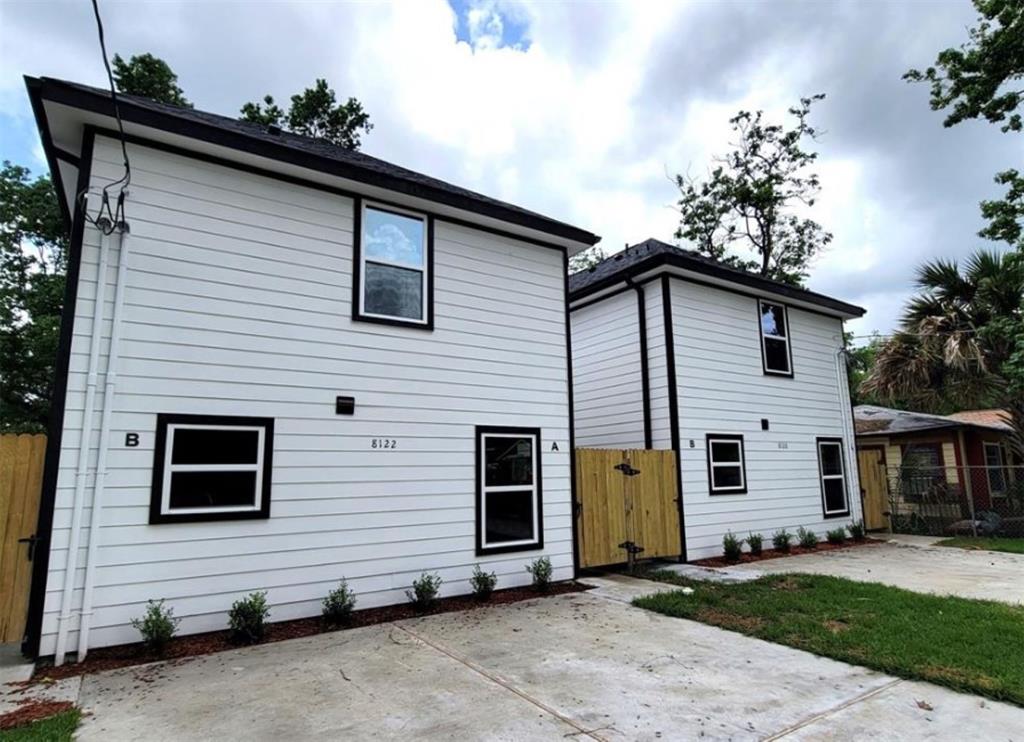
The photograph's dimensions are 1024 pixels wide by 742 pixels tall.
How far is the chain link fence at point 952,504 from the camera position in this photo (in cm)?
1159

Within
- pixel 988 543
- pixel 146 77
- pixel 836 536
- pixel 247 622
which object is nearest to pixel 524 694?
pixel 247 622

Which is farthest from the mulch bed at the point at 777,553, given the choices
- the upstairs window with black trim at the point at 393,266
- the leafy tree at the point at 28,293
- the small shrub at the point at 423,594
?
the leafy tree at the point at 28,293

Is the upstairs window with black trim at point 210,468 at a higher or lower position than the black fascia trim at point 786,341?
lower

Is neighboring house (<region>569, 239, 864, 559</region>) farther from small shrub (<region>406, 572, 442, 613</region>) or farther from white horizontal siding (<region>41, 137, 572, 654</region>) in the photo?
small shrub (<region>406, 572, 442, 613</region>)

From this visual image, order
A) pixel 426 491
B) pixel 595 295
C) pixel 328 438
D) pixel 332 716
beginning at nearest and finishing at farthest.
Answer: pixel 332 716, pixel 328 438, pixel 426 491, pixel 595 295

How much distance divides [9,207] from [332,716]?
22.3 meters

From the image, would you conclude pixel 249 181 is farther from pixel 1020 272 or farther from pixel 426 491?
pixel 1020 272

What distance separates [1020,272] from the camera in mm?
10719

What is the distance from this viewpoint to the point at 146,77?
1581 centimetres

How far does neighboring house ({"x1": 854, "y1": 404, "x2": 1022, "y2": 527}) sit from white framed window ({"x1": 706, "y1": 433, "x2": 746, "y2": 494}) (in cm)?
451

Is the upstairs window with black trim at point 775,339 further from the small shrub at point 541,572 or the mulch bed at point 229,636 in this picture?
the mulch bed at point 229,636

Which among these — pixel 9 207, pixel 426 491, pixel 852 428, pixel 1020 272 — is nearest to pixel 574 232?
pixel 426 491

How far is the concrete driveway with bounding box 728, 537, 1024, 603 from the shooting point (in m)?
6.56

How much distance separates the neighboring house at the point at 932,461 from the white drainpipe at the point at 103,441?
44.9 ft
